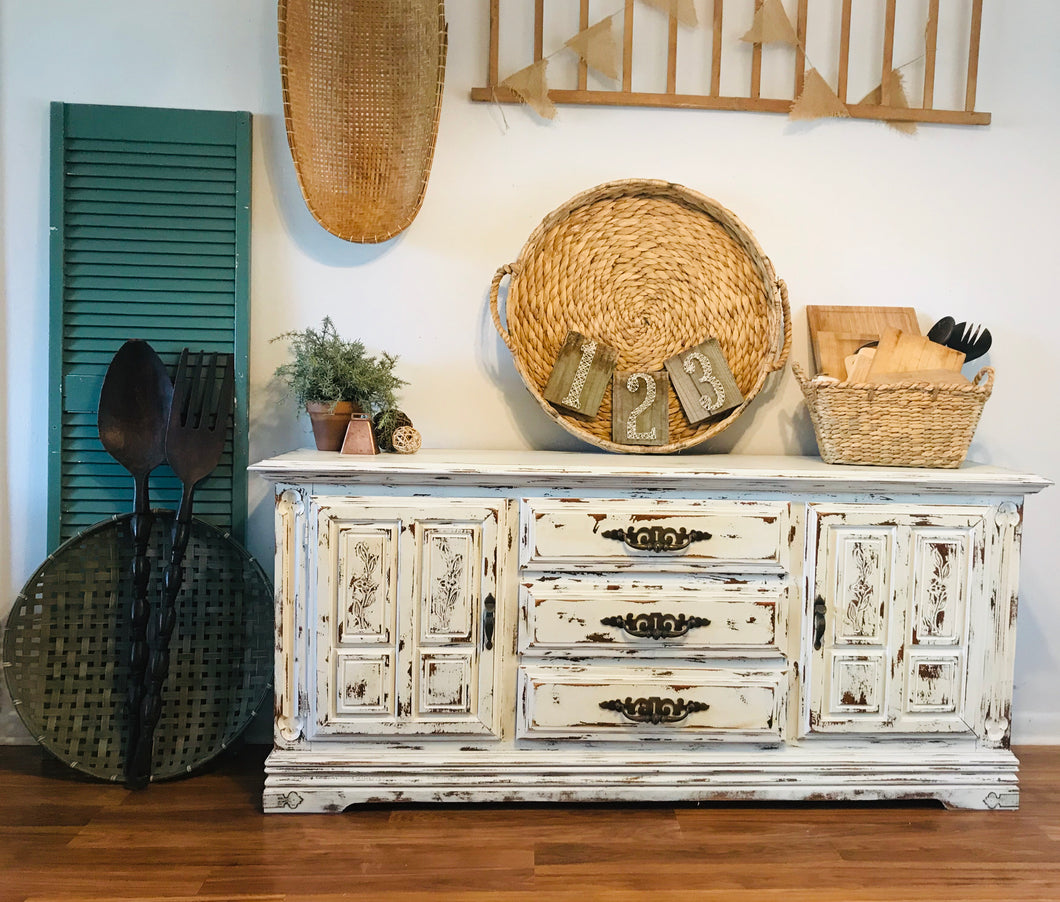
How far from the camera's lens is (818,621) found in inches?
71.3

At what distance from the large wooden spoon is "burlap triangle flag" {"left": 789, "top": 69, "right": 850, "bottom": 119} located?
1780mm

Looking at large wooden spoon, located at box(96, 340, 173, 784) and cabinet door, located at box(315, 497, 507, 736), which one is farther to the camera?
large wooden spoon, located at box(96, 340, 173, 784)

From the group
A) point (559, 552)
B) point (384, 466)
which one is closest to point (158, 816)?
point (384, 466)

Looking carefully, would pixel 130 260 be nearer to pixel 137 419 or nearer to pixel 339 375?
pixel 137 419

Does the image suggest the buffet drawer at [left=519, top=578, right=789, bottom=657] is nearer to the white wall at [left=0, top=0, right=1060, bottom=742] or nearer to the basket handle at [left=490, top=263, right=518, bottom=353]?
the white wall at [left=0, top=0, right=1060, bottom=742]

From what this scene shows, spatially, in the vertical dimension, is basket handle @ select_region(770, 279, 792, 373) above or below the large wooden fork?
above

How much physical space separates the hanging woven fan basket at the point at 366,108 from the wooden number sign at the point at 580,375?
54cm

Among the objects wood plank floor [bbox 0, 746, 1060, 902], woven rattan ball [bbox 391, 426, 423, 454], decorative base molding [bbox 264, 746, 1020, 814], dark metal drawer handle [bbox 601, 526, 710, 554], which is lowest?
wood plank floor [bbox 0, 746, 1060, 902]

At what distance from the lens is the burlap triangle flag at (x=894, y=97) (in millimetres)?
2129

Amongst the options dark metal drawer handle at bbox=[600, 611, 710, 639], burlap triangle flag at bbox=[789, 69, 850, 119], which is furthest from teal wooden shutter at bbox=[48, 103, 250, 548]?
burlap triangle flag at bbox=[789, 69, 850, 119]

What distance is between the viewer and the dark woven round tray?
77.3 inches

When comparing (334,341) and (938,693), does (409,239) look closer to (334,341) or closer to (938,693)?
(334,341)

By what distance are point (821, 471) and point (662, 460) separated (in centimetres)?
37

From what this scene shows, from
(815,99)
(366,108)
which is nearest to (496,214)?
(366,108)
